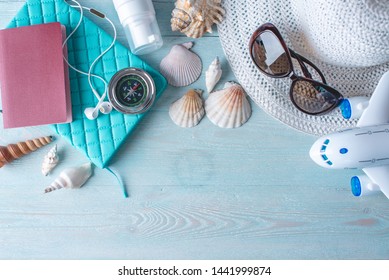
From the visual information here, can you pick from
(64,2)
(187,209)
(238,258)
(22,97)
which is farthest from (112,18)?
(238,258)

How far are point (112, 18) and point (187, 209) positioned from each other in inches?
13.1

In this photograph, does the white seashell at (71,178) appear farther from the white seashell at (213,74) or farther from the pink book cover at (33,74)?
the white seashell at (213,74)

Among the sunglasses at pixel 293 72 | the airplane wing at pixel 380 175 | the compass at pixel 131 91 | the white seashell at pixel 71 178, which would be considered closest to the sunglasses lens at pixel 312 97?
the sunglasses at pixel 293 72

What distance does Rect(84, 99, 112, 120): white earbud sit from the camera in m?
0.67

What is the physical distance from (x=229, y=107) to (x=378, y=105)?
218 millimetres

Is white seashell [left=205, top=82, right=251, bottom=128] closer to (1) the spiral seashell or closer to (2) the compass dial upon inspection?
(2) the compass dial

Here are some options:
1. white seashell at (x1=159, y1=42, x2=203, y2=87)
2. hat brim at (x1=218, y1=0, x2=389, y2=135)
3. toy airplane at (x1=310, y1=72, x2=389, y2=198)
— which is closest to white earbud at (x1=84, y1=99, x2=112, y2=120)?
white seashell at (x1=159, y1=42, x2=203, y2=87)

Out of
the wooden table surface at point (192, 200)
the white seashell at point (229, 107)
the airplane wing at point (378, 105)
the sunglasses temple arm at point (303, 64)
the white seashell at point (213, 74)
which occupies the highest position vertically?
the sunglasses temple arm at point (303, 64)

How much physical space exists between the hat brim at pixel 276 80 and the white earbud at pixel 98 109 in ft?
0.67

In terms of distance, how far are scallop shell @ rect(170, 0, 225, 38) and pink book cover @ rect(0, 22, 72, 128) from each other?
18 centimetres

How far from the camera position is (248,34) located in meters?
0.66

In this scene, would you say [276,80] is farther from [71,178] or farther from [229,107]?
[71,178]

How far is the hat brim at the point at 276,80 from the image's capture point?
2.14 feet

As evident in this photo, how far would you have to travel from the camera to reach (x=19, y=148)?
0.69 meters
